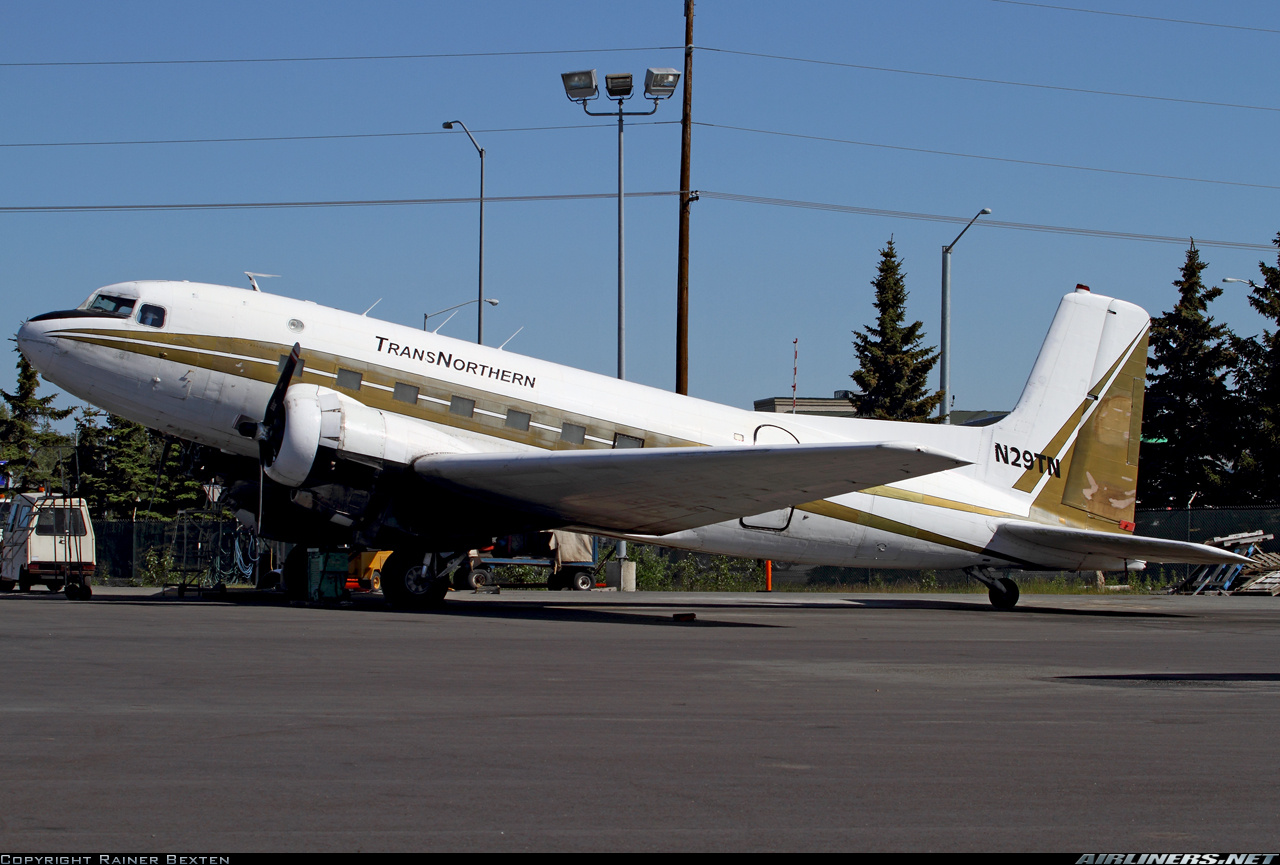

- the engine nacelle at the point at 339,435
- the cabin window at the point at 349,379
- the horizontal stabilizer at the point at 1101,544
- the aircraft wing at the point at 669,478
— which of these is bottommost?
the horizontal stabilizer at the point at 1101,544

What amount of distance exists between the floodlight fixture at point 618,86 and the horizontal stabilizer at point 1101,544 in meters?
16.5

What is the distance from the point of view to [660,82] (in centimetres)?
3105

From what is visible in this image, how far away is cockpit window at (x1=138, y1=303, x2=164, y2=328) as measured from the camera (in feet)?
60.7

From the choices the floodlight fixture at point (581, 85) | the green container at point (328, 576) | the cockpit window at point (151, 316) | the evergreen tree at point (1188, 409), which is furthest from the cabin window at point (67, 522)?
the evergreen tree at point (1188, 409)

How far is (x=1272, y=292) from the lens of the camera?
166 ft

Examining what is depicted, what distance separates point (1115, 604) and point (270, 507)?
16.7 m

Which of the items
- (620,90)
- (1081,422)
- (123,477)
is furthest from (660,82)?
(123,477)

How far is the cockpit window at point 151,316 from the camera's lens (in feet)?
60.7

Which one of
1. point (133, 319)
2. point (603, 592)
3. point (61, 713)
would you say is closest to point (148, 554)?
point (603, 592)

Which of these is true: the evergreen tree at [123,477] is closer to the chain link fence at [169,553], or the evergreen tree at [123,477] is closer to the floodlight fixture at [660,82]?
the chain link fence at [169,553]

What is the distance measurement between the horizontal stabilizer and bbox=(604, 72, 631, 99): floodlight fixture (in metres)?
16.5

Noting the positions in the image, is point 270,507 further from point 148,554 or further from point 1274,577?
point 1274,577

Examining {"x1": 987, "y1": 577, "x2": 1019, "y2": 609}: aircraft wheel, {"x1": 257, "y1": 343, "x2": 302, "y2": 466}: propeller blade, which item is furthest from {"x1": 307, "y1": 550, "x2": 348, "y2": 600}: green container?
{"x1": 987, "y1": 577, "x2": 1019, "y2": 609}: aircraft wheel

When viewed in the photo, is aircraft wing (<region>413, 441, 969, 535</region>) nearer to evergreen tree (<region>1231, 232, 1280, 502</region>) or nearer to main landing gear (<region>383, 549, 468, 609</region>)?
main landing gear (<region>383, 549, 468, 609</region>)
